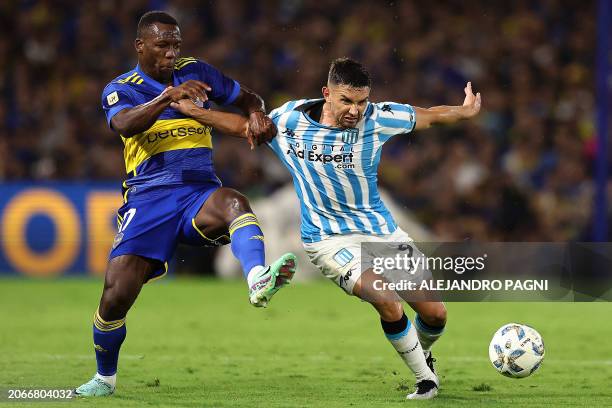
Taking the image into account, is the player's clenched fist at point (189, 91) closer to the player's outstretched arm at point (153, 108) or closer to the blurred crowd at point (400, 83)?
the player's outstretched arm at point (153, 108)

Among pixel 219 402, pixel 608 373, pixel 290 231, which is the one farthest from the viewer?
pixel 290 231

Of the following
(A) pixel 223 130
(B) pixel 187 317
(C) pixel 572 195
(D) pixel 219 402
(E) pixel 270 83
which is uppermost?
(E) pixel 270 83

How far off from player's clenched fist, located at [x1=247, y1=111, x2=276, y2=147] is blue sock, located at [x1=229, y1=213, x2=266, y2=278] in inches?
17.9

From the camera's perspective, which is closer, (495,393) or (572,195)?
(495,393)

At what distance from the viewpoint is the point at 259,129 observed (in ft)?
22.0

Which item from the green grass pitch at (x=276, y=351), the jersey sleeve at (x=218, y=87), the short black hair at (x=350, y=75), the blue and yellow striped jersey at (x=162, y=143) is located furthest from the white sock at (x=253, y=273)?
the jersey sleeve at (x=218, y=87)

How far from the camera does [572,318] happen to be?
11500 millimetres

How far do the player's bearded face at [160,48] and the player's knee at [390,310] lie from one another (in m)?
1.98

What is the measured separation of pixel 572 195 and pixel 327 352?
6.29 meters

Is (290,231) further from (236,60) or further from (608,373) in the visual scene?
(608,373)

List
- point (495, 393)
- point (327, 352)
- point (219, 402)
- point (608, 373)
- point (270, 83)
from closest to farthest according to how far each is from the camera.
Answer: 1. point (219, 402)
2. point (495, 393)
3. point (608, 373)
4. point (327, 352)
5. point (270, 83)

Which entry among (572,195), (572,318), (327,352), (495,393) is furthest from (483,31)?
(495,393)

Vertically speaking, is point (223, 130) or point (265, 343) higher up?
point (223, 130)

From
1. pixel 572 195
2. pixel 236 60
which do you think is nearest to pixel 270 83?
pixel 236 60
